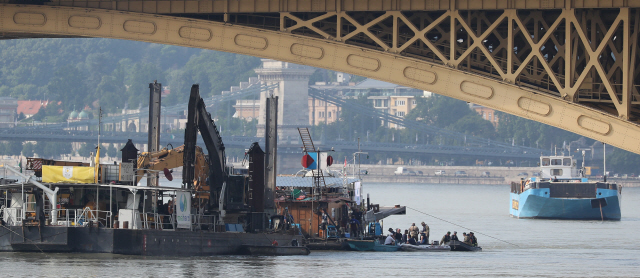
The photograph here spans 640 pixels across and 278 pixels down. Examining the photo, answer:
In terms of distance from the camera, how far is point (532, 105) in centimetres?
2722

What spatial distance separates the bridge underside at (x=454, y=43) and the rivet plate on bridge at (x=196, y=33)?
27 mm

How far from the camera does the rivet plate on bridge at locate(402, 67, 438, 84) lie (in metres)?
28.0

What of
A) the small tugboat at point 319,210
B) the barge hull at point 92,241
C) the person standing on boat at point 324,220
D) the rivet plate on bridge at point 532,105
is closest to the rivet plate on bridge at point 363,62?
the rivet plate on bridge at point 532,105

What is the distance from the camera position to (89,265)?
33.9 meters

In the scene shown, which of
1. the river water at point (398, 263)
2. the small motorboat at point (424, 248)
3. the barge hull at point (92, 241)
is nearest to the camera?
the river water at point (398, 263)

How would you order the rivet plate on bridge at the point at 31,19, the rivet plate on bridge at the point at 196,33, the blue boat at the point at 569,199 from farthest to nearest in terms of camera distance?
the blue boat at the point at 569,199, the rivet plate on bridge at the point at 31,19, the rivet plate on bridge at the point at 196,33

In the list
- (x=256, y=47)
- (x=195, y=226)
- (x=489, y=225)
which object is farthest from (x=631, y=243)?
(x=256, y=47)

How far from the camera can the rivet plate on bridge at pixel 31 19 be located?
30031 mm

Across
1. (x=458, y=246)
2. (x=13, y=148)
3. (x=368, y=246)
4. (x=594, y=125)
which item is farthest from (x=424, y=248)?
(x=13, y=148)

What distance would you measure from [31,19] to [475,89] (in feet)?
40.1

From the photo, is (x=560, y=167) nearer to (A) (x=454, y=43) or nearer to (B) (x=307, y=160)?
(B) (x=307, y=160)

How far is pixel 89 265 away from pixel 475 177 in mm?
166038

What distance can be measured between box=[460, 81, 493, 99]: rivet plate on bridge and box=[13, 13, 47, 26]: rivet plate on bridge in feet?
37.9

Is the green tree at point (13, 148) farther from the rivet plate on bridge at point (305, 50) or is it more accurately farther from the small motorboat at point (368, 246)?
the rivet plate on bridge at point (305, 50)
